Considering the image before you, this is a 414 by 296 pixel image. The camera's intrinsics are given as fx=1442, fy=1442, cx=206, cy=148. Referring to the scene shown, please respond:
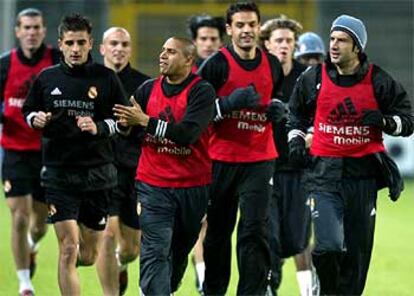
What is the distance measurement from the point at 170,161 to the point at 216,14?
15.8 m

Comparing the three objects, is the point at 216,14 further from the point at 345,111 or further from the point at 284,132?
the point at 345,111

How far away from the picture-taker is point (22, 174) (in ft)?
47.4

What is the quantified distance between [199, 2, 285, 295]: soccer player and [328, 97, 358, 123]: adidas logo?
0.81m

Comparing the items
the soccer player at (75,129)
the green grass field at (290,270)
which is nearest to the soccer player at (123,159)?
the green grass field at (290,270)

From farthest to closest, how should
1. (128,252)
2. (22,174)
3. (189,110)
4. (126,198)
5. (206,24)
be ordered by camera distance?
(206,24) → (22,174) → (128,252) → (126,198) → (189,110)

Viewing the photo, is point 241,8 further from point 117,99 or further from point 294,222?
point 294,222

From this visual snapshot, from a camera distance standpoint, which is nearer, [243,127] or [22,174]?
[243,127]

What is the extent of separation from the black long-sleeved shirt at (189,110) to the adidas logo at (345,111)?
0.99 metres

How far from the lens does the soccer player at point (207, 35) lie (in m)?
14.6

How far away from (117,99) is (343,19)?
1.99m

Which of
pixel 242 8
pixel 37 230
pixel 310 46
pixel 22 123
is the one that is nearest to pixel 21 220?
pixel 37 230

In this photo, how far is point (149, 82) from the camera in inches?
444

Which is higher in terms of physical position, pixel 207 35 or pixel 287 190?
pixel 207 35

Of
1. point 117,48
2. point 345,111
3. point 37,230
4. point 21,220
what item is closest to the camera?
point 345,111
